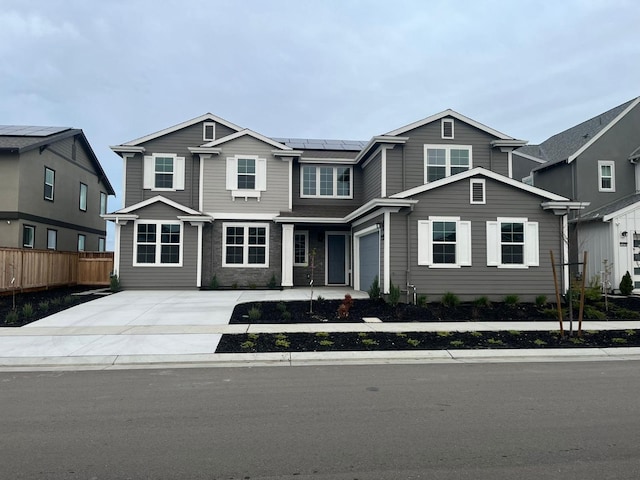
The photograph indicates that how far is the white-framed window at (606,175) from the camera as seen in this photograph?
20.8 meters

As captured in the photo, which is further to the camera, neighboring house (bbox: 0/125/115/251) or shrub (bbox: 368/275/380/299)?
neighboring house (bbox: 0/125/115/251)

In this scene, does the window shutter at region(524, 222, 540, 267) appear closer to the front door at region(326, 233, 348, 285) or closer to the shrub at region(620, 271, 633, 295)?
the shrub at region(620, 271, 633, 295)

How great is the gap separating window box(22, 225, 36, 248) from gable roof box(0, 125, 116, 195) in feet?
11.3

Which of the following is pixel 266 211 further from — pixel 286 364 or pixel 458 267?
pixel 286 364

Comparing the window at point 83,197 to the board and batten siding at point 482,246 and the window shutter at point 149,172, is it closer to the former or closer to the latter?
the window shutter at point 149,172

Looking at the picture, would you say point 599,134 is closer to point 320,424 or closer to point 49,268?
point 320,424

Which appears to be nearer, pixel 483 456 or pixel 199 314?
pixel 483 456

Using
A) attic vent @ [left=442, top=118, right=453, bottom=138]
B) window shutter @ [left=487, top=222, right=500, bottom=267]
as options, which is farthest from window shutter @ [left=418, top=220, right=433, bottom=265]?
attic vent @ [left=442, top=118, right=453, bottom=138]

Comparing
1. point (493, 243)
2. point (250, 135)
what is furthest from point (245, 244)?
point (493, 243)

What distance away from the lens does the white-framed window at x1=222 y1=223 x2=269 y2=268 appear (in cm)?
1944

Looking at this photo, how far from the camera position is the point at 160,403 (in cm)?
552

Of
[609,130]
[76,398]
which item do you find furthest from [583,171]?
[76,398]

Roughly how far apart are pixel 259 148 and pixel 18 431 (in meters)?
16.6

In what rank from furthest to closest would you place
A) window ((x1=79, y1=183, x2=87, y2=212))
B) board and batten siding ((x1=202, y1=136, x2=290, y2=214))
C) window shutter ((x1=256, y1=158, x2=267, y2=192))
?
window ((x1=79, y1=183, x2=87, y2=212)) < window shutter ((x1=256, y1=158, x2=267, y2=192)) < board and batten siding ((x1=202, y1=136, x2=290, y2=214))
